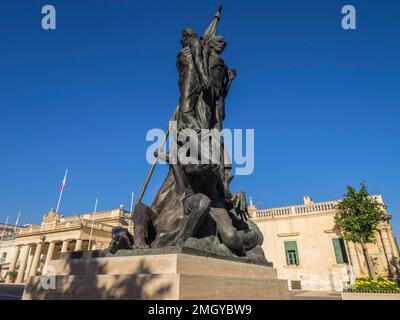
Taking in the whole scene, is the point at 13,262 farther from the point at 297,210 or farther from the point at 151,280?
the point at 151,280

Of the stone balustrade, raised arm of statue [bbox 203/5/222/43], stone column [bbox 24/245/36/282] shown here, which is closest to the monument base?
raised arm of statue [bbox 203/5/222/43]

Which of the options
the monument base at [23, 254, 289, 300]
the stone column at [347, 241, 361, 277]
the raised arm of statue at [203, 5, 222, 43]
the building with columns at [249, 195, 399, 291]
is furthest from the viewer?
the building with columns at [249, 195, 399, 291]

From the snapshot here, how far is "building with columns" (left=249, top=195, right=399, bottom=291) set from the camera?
23922mm

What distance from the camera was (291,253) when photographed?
2695 centimetres

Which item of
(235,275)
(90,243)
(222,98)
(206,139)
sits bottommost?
(235,275)

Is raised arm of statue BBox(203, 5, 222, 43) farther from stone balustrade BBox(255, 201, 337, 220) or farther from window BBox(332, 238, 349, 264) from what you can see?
window BBox(332, 238, 349, 264)

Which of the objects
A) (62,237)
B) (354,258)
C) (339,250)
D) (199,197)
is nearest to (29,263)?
(62,237)

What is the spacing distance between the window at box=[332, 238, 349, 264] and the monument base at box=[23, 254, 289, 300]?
993 inches

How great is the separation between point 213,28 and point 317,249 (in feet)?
83.5

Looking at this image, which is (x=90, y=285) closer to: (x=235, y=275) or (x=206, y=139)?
(x=235, y=275)

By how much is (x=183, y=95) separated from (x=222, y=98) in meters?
1.15

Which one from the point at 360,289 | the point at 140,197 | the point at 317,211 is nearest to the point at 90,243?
the point at 317,211

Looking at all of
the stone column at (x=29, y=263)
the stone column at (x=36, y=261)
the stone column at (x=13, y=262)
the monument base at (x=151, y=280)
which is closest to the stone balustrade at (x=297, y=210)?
the monument base at (x=151, y=280)

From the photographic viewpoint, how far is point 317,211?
26938 millimetres
